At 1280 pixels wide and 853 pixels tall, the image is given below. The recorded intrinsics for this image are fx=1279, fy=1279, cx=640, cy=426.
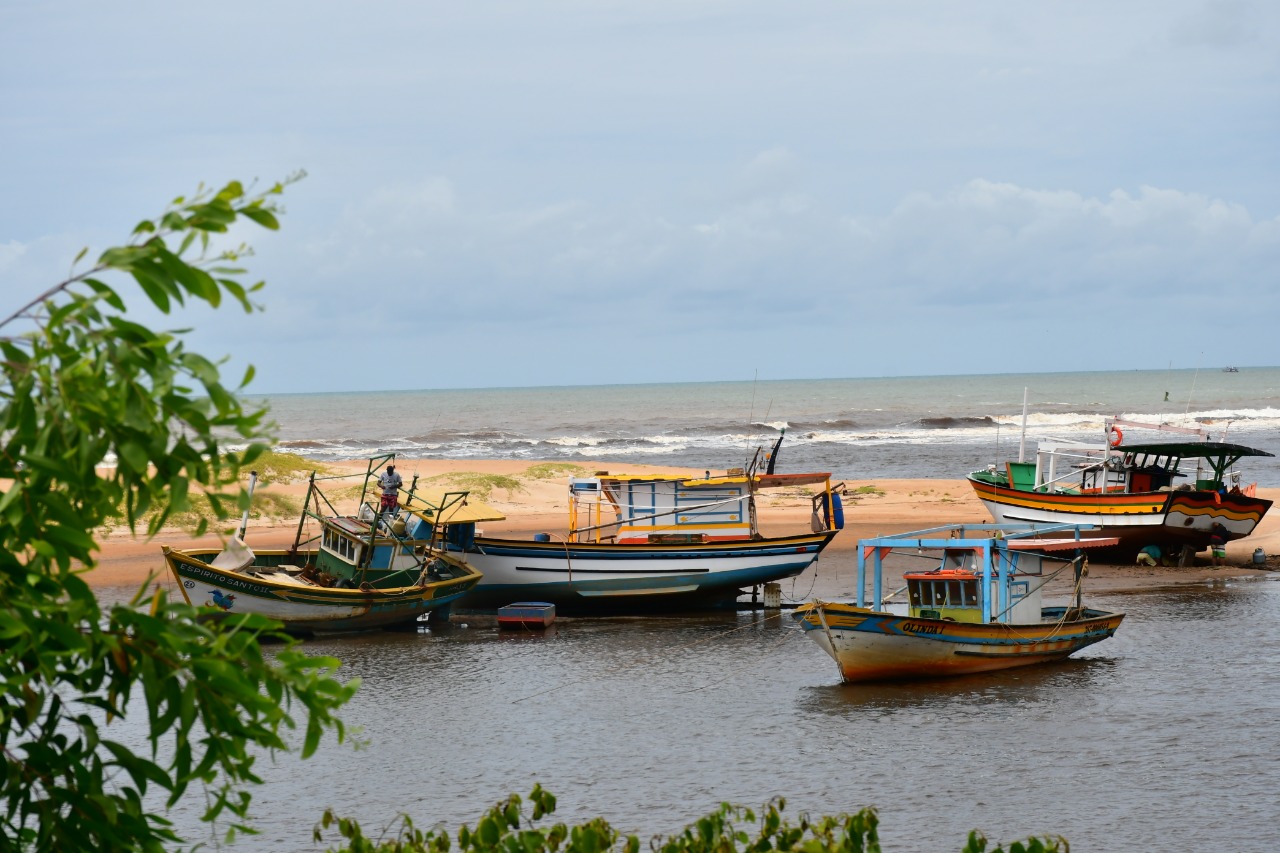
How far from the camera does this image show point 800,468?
54125 mm

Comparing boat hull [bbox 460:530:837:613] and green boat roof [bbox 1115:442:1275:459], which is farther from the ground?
green boat roof [bbox 1115:442:1275:459]

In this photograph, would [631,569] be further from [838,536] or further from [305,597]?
[838,536]

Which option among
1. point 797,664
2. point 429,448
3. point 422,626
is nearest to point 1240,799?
point 797,664

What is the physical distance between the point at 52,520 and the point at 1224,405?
105379 mm

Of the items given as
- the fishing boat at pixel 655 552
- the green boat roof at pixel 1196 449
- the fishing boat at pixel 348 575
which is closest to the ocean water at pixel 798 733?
the fishing boat at pixel 348 575

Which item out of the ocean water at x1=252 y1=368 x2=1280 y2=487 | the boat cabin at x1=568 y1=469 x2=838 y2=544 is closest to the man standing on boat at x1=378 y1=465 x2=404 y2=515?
the boat cabin at x1=568 y1=469 x2=838 y2=544

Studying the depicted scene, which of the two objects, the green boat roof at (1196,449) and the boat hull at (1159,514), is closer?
the boat hull at (1159,514)

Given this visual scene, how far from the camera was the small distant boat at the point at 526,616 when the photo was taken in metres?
21.8

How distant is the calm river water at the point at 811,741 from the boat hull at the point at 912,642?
0.94 feet

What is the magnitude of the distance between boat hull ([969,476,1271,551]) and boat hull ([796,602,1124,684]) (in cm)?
996

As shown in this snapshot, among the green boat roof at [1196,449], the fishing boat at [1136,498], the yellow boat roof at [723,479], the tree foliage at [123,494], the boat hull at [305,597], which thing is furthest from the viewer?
the green boat roof at [1196,449]

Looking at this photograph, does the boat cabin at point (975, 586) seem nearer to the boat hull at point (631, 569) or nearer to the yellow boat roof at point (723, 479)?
the boat hull at point (631, 569)

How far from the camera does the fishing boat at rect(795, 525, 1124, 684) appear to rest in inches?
660

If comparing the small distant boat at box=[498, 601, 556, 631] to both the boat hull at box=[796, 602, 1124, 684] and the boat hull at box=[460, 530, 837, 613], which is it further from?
the boat hull at box=[796, 602, 1124, 684]
